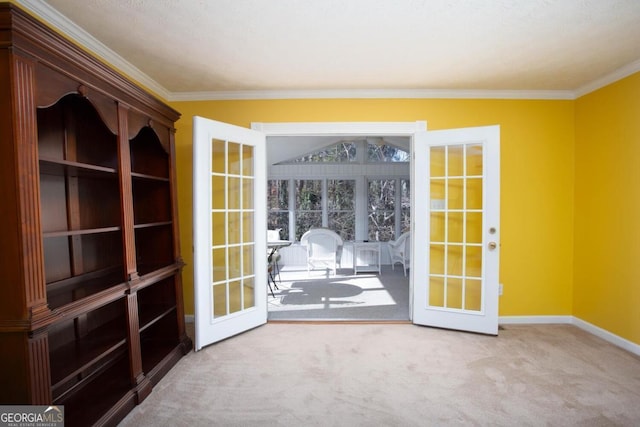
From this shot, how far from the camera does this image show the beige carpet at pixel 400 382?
1.91 meters

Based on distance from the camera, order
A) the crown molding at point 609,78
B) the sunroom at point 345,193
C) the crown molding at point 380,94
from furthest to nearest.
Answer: the sunroom at point 345,193, the crown molding at point 380,94, the crown molding at point 609,78

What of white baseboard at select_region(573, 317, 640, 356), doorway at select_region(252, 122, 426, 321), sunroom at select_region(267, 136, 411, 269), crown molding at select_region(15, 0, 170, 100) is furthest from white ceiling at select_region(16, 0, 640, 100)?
sunroom at select_region(267, 136, 411, 269)

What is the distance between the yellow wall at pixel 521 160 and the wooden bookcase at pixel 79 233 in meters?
1.09

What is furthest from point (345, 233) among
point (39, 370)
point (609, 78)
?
point (39, 370)

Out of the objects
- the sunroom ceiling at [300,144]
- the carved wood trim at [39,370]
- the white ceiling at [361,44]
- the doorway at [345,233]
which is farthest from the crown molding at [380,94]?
the sunroom ceiling at [300,144]

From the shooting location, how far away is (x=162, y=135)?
2.59 metres

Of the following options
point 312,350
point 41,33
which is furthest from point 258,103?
point 312,350

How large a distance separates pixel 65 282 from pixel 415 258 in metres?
2.98

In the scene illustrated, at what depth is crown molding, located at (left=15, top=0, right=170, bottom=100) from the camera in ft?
6.17

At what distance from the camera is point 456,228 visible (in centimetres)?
320

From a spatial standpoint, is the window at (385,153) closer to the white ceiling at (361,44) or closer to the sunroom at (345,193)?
the sunroom at (345,193)

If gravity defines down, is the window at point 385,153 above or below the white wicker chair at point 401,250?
above

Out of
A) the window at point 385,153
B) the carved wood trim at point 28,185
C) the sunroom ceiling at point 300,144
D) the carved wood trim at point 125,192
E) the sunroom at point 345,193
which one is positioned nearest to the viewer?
the carved wood trim at point 28,185

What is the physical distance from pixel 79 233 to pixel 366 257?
524cm
